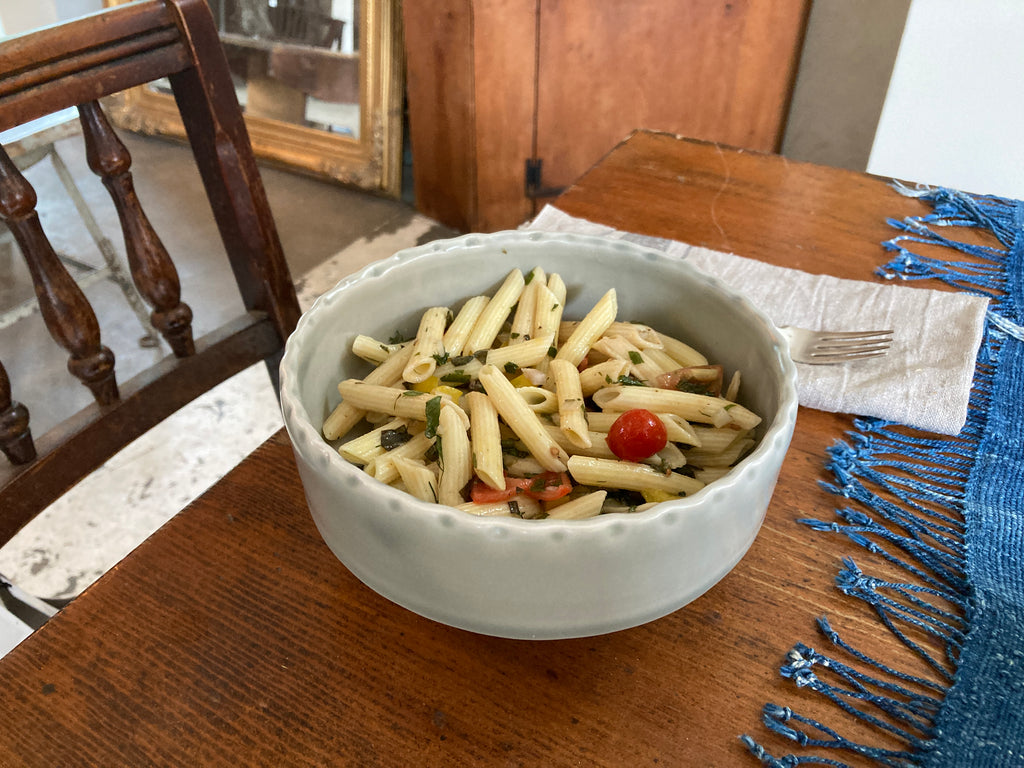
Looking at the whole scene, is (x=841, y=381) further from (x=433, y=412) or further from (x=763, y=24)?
(x=763, y=24)

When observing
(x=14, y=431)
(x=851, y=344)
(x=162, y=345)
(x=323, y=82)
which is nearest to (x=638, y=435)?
(x=851, y=344)

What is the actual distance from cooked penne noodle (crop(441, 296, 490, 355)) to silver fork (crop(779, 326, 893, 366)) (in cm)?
31

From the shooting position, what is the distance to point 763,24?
2188mm

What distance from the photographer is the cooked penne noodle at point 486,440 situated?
1.62 feet

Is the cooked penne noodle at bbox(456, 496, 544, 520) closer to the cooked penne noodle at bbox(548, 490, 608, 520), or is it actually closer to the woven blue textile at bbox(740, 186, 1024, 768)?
the cooked penne noodle at bbox(548, 490, 608, 520)

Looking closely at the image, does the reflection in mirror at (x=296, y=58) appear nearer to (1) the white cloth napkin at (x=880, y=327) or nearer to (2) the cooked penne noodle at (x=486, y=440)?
(1) the white cloth napkin at (x=880, y=327)

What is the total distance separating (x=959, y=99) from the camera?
1904 millimetres

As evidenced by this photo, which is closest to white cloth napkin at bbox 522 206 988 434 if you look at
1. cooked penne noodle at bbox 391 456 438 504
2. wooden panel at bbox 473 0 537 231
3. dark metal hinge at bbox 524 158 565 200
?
cooked penne noodle at bbox 391 456 438 504

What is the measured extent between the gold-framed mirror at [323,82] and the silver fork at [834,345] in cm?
197

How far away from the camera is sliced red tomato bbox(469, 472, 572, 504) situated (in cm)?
50

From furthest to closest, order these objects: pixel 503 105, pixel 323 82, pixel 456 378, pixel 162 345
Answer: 1. pixel 323 82
2. pixel 503 105
3. pixel 162 345
4. pixel 456 378

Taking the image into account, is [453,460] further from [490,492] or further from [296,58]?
[296,58]

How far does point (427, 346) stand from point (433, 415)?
0.10 meters

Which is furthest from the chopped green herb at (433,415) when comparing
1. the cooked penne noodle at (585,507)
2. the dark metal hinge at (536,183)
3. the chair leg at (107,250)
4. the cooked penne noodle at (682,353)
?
the dark metal hinge at (536,183)
